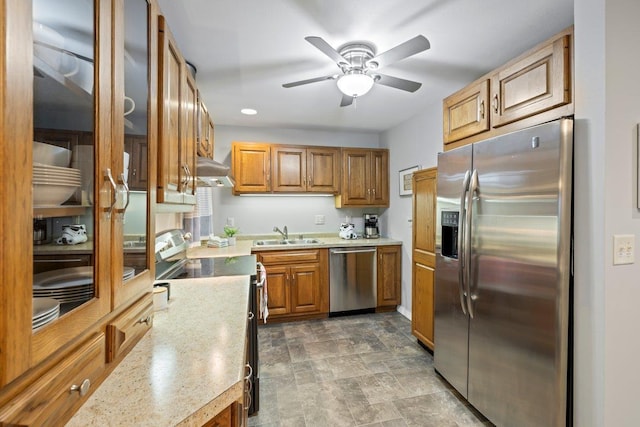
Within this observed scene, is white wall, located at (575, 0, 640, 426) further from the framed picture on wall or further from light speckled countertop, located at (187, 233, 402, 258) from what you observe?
light speckled countertop, located at (187, 233, 402, 258)

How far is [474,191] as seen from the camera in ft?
5.88

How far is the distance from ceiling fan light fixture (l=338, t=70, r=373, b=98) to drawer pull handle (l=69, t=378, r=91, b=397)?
75.3 inches

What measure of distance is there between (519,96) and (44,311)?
215 cm

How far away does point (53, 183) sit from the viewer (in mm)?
571

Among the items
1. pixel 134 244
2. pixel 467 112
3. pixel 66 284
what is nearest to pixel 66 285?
pixel 66 284

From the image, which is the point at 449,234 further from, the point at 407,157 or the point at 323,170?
A: the point at 323,170

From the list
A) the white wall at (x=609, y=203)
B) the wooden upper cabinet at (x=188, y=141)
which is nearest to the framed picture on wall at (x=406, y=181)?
the white wall at (x=609, y=203)

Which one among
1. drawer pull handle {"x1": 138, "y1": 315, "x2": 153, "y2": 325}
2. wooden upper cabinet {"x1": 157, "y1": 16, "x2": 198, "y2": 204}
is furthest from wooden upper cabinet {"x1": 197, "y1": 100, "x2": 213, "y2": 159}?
drawer pull handle {"x1": 138, "y1": 315, "x2": 153, "y2": 325}

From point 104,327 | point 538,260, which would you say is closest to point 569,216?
point 538,260

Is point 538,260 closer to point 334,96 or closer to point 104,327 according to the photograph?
Result: point 104,327

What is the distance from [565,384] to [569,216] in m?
0.79

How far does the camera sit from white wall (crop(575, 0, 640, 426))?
1262mm

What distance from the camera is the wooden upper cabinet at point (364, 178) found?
3.95 metres

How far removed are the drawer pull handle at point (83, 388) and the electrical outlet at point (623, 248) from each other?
6.23 ft
